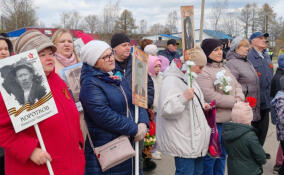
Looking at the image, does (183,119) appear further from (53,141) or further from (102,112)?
(53,141)

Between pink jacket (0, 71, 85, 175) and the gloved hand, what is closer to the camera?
pink jacket (0, 71, 85, 175)

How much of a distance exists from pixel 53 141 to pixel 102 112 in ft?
1.50

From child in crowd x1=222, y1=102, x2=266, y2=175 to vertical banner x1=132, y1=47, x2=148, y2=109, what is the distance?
97cm

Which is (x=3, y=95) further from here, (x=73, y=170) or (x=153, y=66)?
(x=153, y=66)

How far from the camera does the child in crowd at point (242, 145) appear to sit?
265cm

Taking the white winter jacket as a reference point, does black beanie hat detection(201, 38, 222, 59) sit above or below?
above

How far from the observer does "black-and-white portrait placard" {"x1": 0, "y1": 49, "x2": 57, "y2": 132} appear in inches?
68.8

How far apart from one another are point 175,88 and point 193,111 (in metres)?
0.31

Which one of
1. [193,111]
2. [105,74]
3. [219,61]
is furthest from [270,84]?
[105,74]

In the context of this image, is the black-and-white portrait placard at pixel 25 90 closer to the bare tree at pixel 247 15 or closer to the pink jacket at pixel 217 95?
the pink jacket at pixel 217 95

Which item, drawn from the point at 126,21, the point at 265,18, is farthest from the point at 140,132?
the point at 126,21

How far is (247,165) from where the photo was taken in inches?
107

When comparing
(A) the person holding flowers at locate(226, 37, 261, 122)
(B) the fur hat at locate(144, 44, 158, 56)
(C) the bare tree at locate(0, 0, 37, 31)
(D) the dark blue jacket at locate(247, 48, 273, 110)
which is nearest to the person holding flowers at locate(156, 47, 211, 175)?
(A) the person holding flowers at locate(226, 37, 261, 122)

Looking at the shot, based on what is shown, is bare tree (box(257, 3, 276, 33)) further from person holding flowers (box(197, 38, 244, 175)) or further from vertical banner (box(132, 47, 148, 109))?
vertical banner (box(132, 47, 148, 109))
